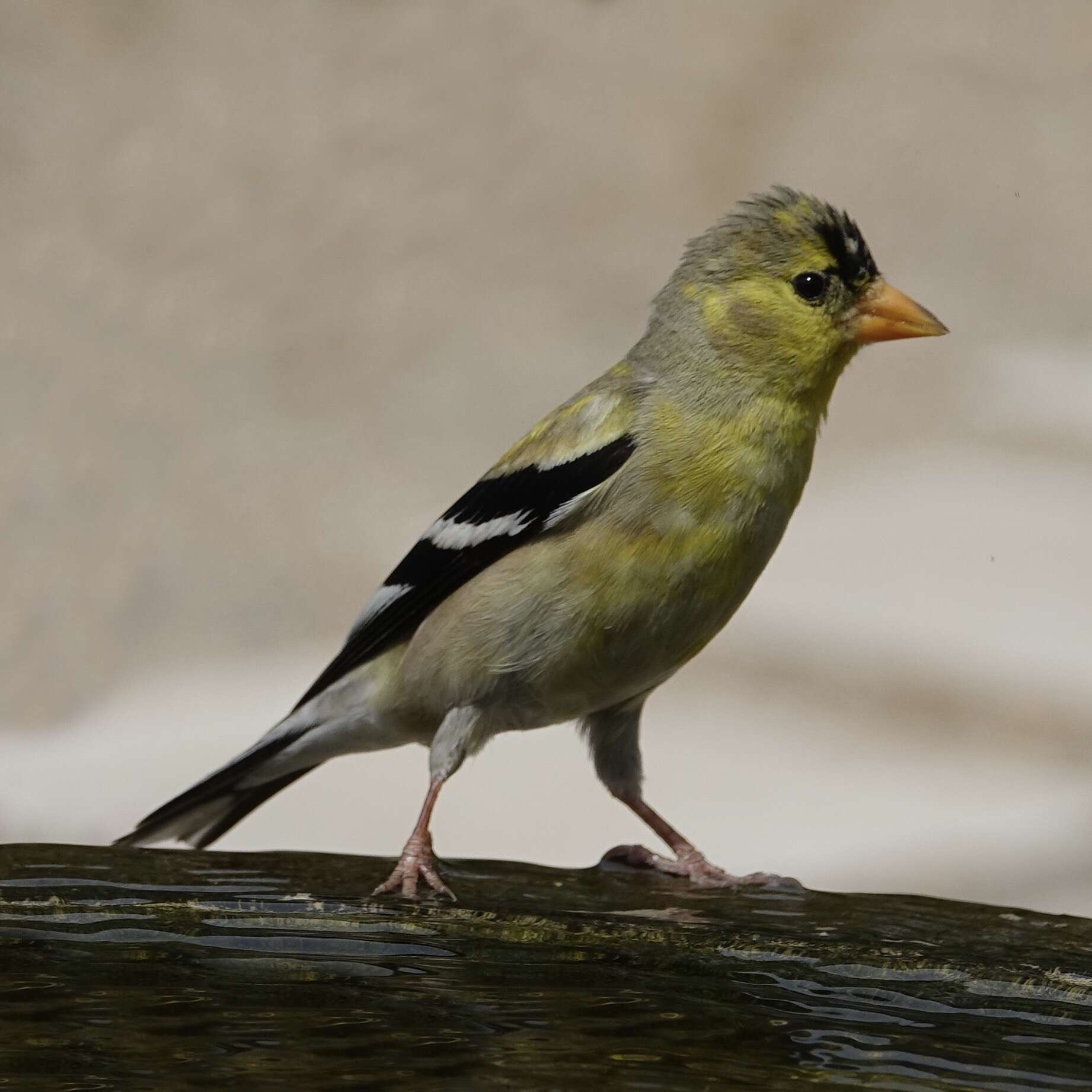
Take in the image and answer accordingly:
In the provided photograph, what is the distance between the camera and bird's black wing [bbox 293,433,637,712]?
8.07 ft

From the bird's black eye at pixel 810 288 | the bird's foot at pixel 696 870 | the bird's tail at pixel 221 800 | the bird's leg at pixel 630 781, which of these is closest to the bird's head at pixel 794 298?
the bird's black eye at pixel 810 288

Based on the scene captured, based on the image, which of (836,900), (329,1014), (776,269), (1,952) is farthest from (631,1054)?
(776,269)

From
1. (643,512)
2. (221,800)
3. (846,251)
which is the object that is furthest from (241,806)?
(846,251)

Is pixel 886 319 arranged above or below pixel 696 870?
above

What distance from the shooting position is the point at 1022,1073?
1564 mm

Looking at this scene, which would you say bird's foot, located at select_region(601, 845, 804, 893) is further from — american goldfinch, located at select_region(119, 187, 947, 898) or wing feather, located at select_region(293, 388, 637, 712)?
wing feather, located at select_region(293, 388, 637, 712)

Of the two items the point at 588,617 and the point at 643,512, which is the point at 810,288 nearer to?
the point at 643,512

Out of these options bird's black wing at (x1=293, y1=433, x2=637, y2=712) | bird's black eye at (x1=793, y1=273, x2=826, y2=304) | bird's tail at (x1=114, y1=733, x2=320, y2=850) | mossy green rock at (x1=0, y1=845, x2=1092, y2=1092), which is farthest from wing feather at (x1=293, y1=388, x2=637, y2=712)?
mossy green rock at (x1=0, y1=845, x2=1092, y2=1092)

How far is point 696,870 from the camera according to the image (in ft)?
9.14

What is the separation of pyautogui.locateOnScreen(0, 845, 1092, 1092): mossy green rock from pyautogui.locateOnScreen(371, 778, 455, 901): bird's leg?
46 mm

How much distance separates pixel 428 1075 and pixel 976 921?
45.2 inches

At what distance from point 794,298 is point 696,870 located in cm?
103

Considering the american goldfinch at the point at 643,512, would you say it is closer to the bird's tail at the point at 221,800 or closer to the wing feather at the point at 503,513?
the wing feather at the point at 503,513

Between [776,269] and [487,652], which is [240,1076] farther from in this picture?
[776,269]
